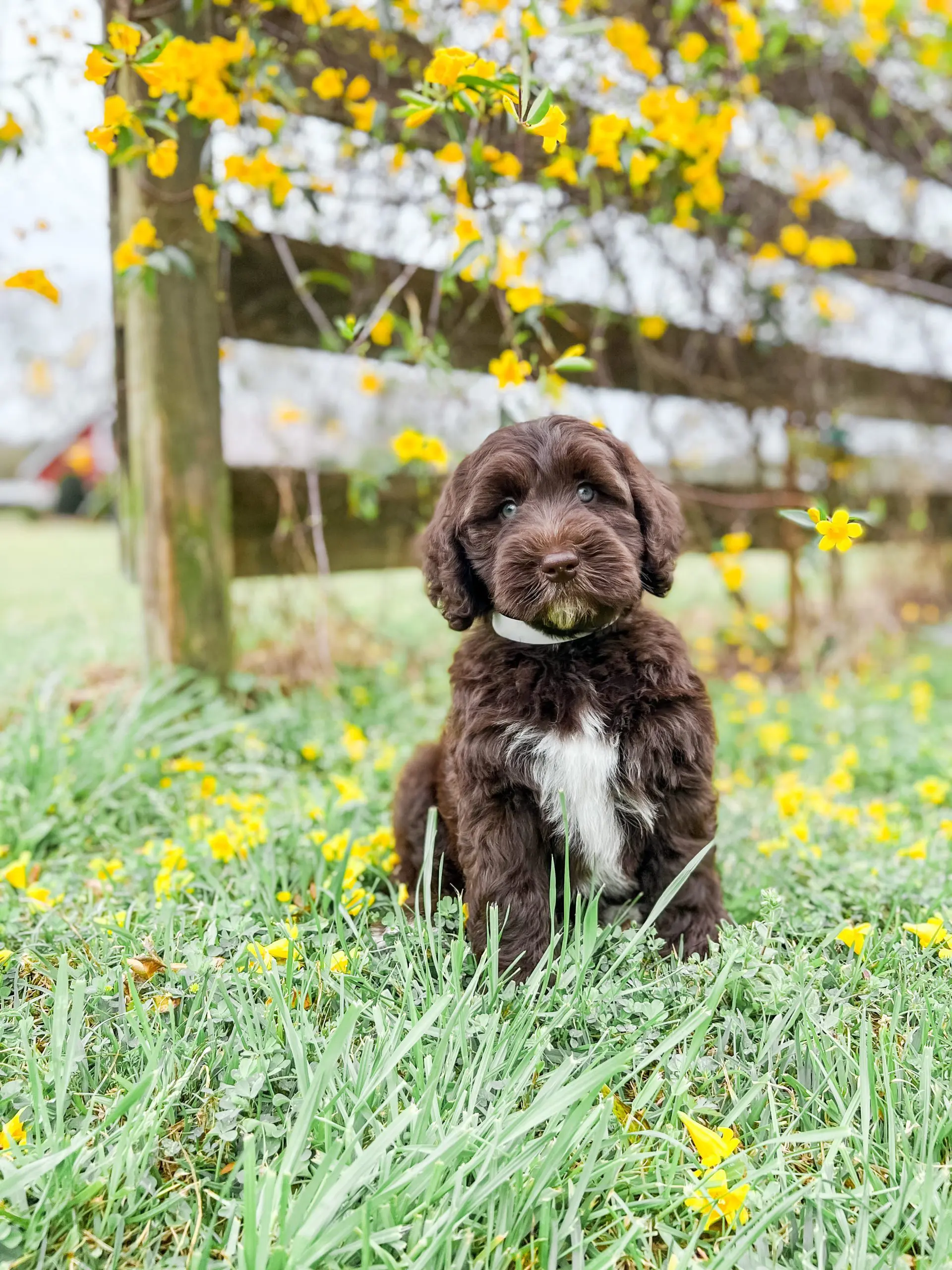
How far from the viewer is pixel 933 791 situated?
2.80 meters

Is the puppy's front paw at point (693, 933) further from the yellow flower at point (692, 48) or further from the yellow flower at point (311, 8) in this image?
the yellow flower at point (692, 48)

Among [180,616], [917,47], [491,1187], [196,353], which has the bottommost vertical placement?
[491,1187]

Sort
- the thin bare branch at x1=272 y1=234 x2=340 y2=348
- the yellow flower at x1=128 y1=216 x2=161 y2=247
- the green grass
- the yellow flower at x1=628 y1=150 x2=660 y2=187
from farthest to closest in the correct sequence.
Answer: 1. the thin bare branch at x1=272 y1=234 x2=340 y2=348
2. the yellow flower at x1=628 y1=150 x2=660 y2=187
3. the yellow flower at x1=128 y1=216 x2=161 y2=247
4. the green grass

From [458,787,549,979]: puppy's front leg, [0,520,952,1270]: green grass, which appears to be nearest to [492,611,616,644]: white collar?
[458,787,549,979]: puppy's front leg

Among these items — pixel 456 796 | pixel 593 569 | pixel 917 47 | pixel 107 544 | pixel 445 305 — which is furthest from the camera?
pixel 107 544

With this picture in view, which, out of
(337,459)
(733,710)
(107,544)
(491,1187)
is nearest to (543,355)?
(337,459)

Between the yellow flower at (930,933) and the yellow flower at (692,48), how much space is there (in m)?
3.05

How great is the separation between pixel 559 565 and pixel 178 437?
2087 millimetres

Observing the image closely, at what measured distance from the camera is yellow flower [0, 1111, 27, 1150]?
1280mm

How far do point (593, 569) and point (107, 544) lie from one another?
38.1 ft

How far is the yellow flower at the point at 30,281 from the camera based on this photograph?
2039 mm

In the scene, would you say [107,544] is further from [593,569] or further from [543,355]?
[593,569]

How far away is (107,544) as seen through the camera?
40.0 feet

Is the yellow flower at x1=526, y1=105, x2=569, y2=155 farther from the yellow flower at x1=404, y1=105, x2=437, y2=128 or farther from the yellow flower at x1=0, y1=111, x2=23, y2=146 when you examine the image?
the yellow flower at x1=0, y1=111, x2=23, y2=146
